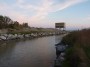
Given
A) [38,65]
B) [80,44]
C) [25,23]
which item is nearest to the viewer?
[80,44]

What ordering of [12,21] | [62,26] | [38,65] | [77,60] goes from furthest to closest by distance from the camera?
[62,26] → [12,21] → [38,65] → [77,60]

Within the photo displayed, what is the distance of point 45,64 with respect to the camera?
17.6m

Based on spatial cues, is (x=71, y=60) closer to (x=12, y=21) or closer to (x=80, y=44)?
(x=80, y=44)

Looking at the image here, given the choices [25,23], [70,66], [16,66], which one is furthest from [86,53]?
[25,23]

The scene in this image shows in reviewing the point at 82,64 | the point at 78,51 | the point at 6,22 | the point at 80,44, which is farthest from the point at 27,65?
the point at 6,22

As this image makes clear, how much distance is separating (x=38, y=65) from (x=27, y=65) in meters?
0.98

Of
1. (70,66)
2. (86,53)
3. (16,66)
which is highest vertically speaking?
(86,53)

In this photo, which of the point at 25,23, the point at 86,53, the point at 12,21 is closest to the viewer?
the point at 86,53

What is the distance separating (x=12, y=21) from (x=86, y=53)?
72885 mm

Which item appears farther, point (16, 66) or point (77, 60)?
point (16, 66)

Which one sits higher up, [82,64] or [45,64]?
[82,64]

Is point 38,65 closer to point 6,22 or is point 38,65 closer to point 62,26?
point 6,22

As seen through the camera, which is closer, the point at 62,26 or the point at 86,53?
the point at 86,53

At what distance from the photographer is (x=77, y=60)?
35.3 ft
